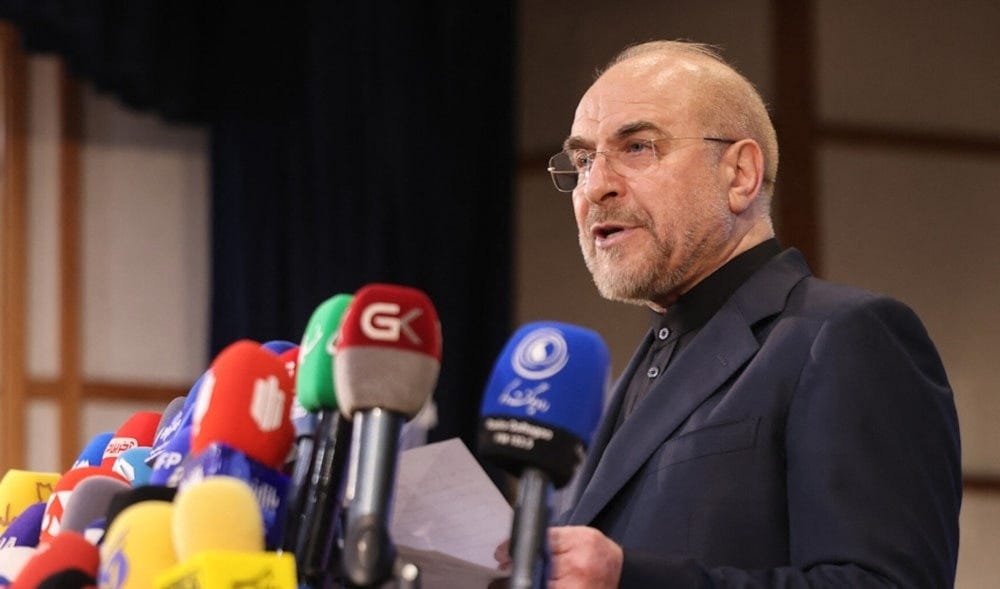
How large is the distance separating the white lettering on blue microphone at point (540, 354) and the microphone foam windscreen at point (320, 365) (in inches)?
5.2

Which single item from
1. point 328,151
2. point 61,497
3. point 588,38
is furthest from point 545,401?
point 588,38

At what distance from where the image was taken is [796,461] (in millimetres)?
1606

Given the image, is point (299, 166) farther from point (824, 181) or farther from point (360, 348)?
point (360, 348)

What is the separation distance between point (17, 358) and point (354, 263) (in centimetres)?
102

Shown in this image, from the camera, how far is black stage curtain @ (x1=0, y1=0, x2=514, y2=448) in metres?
4.80

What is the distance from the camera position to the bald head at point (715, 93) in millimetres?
2012

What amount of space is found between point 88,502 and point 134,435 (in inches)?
14.4

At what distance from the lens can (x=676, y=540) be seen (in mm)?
1640

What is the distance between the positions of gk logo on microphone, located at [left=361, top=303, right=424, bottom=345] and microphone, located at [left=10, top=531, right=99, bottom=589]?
0.26 m

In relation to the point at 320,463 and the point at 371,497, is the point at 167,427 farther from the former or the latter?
the point at 371,497

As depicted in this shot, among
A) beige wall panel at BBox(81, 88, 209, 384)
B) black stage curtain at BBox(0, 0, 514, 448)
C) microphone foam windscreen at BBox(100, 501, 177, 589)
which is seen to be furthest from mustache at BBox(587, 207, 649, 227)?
beige wall panel at BBox(81, 88, 209, 384)

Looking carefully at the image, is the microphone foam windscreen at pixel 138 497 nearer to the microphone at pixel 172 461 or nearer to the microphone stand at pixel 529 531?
the microphone at pixel 172 461

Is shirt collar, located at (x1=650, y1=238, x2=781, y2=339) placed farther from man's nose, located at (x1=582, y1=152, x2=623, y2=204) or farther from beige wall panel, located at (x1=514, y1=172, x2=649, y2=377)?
beige wall panel, located at (x1=514, y1=172, x2=649, y2=377)

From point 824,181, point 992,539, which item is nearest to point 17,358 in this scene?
point 824,181
